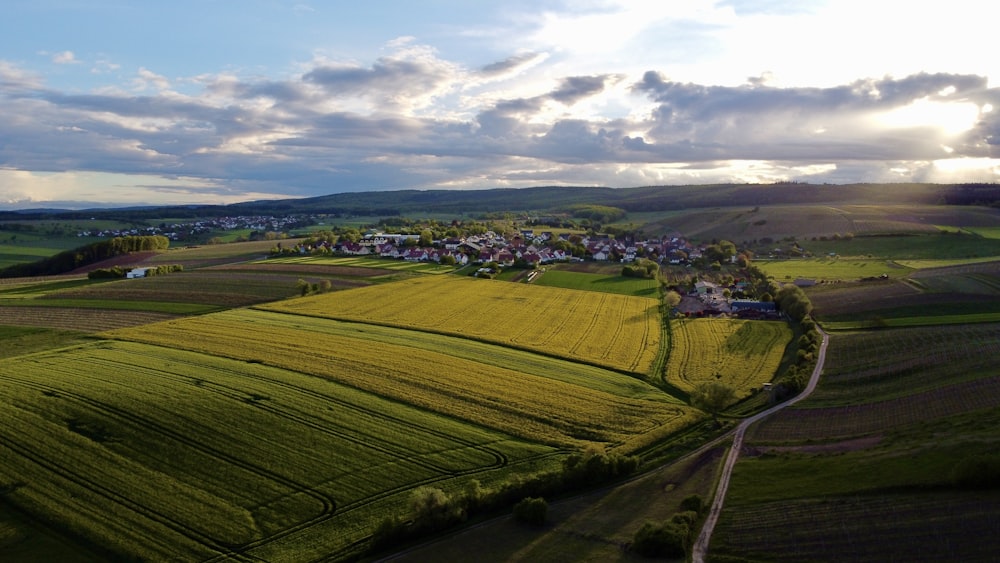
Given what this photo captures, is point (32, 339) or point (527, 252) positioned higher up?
point (527, 252)

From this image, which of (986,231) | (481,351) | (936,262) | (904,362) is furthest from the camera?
(986,231)

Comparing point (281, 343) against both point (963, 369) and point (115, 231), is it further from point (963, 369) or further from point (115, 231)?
point (115, 231)

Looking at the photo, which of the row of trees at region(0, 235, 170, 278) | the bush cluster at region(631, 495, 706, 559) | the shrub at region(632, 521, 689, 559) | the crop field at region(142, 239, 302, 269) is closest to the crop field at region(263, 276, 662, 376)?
the bush cluster at region(631, 495, 706, 559)

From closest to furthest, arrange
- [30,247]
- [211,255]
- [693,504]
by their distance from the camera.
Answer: [693,504] < [211,255] < [30,247]

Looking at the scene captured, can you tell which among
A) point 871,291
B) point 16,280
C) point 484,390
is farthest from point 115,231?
point 871,291

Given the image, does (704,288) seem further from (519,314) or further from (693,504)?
(693,504)

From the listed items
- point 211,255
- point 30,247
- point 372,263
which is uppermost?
point 30,247

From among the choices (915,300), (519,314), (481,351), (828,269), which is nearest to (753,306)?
(915,300)

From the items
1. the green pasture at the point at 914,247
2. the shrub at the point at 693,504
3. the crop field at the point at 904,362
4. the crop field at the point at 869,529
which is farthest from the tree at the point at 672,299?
the green pasture at the point at 914,247
